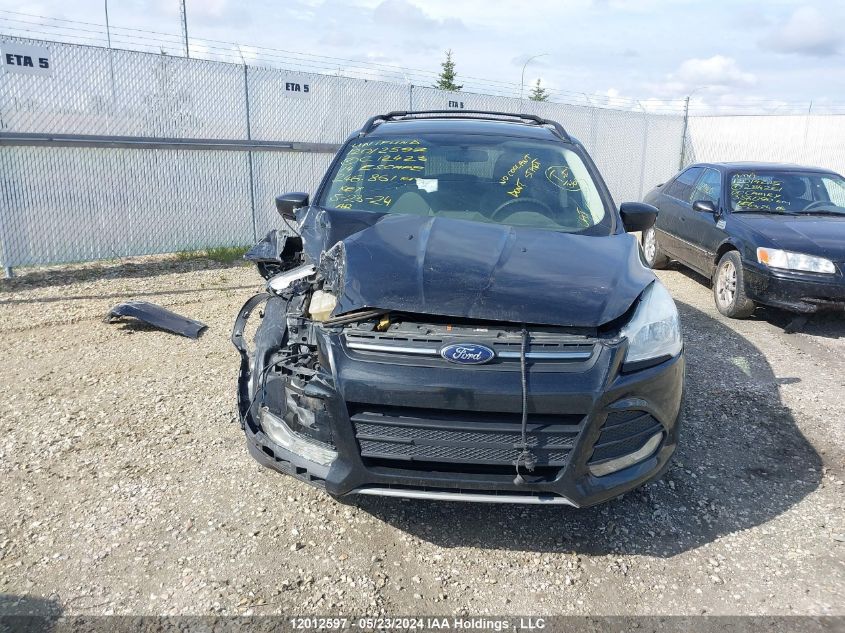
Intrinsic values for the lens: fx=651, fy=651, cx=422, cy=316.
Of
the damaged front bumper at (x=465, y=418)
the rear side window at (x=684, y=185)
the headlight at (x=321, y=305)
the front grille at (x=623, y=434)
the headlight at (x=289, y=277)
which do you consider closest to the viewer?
the damaged front bumper at (x=465, y=418)

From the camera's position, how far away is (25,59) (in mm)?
7926

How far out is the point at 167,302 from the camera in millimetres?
6742

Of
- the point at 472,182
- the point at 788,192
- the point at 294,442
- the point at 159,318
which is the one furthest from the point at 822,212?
the point at 159,318

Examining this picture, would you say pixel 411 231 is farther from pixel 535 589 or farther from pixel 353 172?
pixel 535 589

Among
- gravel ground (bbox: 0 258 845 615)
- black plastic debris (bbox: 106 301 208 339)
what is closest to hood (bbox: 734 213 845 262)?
gravel ground (bbox: 0 258 845 615)

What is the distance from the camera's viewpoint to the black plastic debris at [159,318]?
5.66 metres

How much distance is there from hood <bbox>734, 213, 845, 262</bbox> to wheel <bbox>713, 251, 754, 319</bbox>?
0.39m

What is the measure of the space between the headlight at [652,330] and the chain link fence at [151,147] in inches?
287

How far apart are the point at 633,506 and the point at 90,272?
713cm

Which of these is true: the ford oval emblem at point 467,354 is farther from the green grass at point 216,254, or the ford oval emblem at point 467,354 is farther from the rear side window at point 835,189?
the green grass at point 216,254

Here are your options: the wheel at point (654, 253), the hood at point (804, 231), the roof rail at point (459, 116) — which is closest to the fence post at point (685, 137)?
the wheel at point (654, 253)

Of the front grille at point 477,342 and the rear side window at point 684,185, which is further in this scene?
the rear side window at point 684,185

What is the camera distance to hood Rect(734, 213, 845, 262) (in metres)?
5.89

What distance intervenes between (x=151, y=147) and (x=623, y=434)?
7707mm
